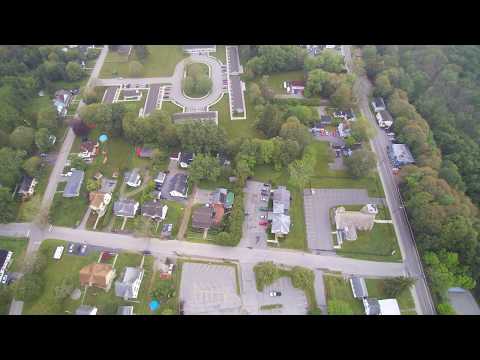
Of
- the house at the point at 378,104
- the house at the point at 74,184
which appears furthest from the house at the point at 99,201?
the house at the point at 378,104

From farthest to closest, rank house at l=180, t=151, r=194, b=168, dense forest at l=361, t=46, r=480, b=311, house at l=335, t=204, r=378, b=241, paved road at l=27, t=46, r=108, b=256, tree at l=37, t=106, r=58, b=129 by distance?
tree at l=37, t=106, r=58, b=129 < house at l=180, t=151, r=194, b=168 < paved road at l=27, t=46, r=108, b=256 < house at l=335, t=204, r=378, b=241 < dense forest at l=361, t=46, r=480, b=311

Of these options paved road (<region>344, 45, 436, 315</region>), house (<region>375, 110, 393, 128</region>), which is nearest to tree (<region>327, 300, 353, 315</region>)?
paved road (<region>344, 45, 436, 315</region>)

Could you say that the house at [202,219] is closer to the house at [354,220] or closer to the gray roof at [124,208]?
the gray roof at [124,208]

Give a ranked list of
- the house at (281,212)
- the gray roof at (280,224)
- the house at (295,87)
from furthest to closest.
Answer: the house at (295,87) → the house at (281,212) → the gray roof at (280,224)

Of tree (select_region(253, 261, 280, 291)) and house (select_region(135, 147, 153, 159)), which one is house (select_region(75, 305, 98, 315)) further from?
house (select_region(135, 147, 153, 159))

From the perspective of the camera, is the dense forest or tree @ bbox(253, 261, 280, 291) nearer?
tree @ bbox(253, 261, 280, 291)

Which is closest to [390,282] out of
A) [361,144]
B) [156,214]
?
[361,144]
